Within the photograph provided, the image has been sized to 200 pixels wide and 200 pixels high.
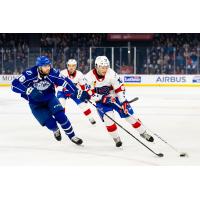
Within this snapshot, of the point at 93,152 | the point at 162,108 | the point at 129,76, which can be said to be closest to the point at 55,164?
the point at 93,152

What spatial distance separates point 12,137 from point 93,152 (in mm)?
1419

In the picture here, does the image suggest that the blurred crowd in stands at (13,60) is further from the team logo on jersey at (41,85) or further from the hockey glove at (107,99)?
the hockey glove at (107,99)

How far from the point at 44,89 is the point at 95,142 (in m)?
0.95

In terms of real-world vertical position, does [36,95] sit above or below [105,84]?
below

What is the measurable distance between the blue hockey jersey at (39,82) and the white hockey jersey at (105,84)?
22 cm

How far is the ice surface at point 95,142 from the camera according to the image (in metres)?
4.59

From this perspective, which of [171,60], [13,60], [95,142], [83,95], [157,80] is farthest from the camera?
[157,80]

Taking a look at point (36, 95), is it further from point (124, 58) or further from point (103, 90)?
point (124, 58)

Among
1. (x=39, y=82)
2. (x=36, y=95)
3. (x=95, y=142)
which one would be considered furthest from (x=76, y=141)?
(x=39, y=82)

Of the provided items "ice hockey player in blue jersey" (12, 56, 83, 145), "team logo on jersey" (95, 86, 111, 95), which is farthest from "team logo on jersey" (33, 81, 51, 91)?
"team logo on jersey" (95, 86, 111, 95)

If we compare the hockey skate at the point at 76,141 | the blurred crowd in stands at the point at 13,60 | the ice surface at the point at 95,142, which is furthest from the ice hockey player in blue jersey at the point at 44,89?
the blurred crowd in stands at the point at 13,60

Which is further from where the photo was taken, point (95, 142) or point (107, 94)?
point (95, 142)

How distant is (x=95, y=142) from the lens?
221 inches

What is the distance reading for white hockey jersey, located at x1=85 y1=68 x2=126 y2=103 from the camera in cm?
514
